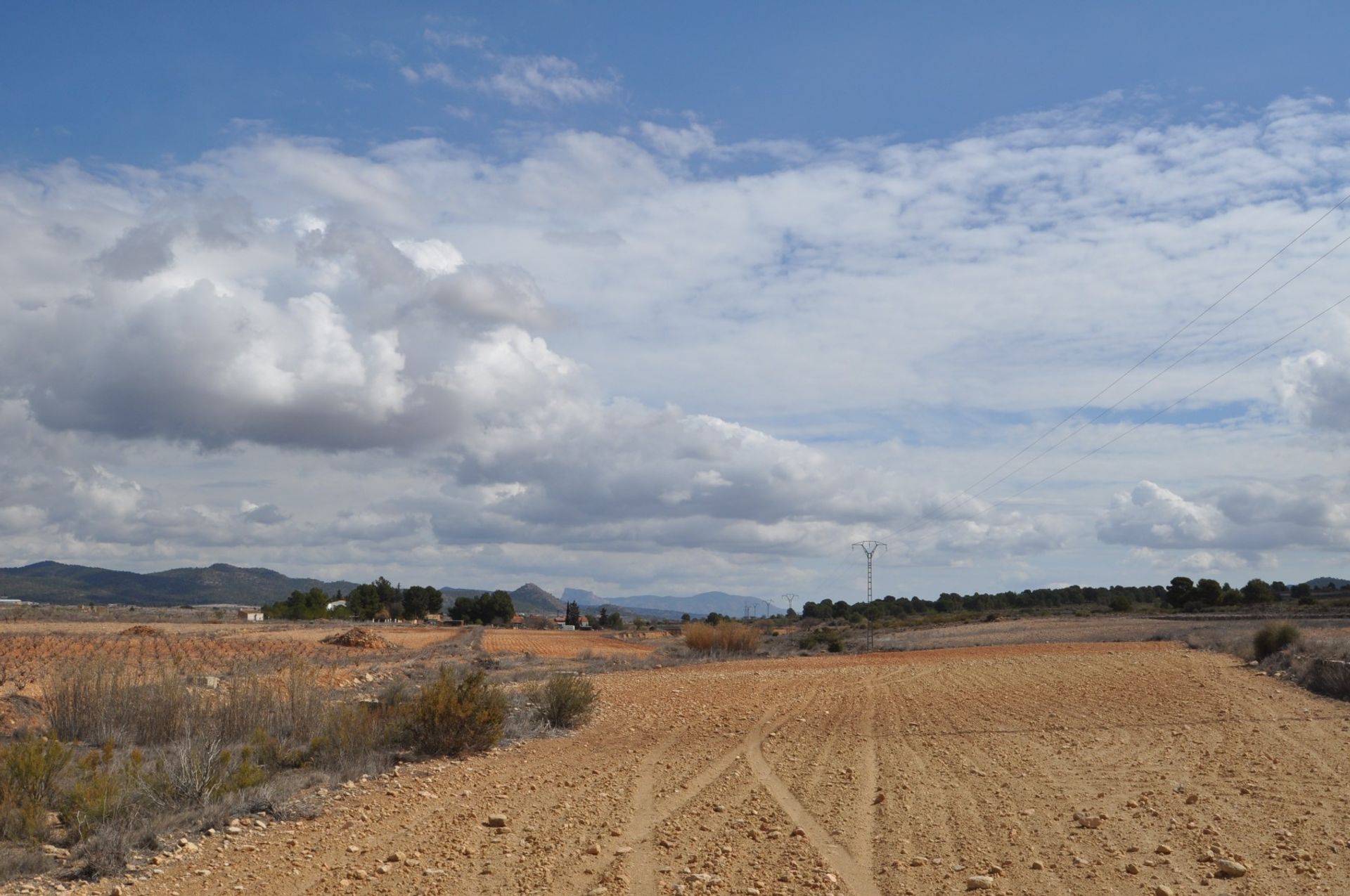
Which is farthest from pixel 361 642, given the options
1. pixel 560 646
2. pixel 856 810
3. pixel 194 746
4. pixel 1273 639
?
pixel 856 810

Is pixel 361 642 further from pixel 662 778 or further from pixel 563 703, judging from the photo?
pixel 662 778

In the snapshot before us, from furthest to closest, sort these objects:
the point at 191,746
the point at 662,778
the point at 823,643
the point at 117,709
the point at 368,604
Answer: the point at 368,604 < the point at 823,643 < the point at 117,709 < the point at 662,778 < the point at 191,746

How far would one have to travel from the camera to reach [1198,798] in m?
11.2

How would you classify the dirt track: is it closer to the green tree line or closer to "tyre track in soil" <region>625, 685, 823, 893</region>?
"tyre track in soil" <region>625, 685, 823, 893</region>

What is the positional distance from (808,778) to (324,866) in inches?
230

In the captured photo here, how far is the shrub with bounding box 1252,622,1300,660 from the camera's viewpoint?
1272 inches

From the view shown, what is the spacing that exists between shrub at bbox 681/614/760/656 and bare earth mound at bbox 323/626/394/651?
15.3 meters

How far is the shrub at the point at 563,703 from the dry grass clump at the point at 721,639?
2786 centimetres

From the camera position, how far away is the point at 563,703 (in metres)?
19.6

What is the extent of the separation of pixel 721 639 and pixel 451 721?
110ft

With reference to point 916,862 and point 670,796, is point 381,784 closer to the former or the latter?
point 670,796

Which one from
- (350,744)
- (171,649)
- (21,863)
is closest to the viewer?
(21,863)

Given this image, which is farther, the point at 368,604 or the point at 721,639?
the point at 368,604

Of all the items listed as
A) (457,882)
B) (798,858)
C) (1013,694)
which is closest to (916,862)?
(798,858)
